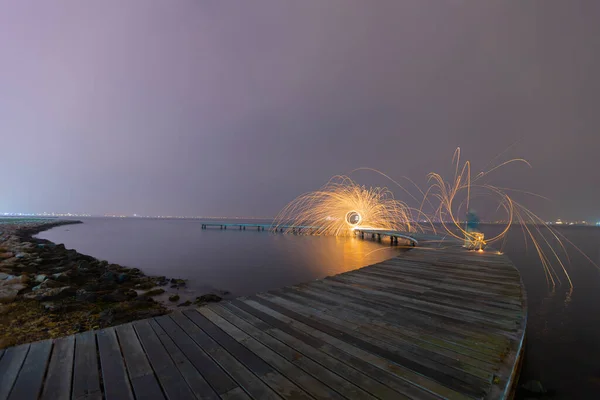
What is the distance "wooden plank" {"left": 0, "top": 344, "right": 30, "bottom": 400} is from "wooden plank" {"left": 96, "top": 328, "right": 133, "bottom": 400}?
640 mm

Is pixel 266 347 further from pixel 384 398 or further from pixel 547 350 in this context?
pixel 547 350

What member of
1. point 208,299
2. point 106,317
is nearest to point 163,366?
point 106,317

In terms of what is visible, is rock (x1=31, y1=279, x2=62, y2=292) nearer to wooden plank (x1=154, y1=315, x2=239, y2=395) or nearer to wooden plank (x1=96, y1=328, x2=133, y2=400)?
wooden plank (x1=96, y1=328, x2=133, y2=400)

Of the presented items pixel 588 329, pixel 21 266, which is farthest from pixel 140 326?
pixel 21 266

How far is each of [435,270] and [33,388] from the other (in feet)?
27.3

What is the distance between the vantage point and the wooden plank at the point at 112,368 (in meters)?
2.24

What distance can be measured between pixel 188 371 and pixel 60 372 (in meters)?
1.23

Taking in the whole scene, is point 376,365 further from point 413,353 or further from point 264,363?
point 264,363

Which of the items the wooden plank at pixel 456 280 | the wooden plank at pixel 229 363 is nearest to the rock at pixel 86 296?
the wooden plank at pixel 229 363

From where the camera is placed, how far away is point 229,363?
8.84ft

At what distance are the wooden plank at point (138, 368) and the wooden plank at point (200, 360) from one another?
369mm

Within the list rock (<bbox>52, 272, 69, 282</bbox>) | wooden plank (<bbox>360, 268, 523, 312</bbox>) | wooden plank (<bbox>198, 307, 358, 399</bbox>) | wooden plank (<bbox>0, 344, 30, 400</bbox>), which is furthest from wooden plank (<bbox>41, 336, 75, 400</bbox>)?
rock (<bbox>52, 272, 69, 282</bbox>)

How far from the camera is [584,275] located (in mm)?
15367

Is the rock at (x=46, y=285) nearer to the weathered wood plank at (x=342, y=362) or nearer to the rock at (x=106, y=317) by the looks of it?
the rock at (x=106, y=317)
